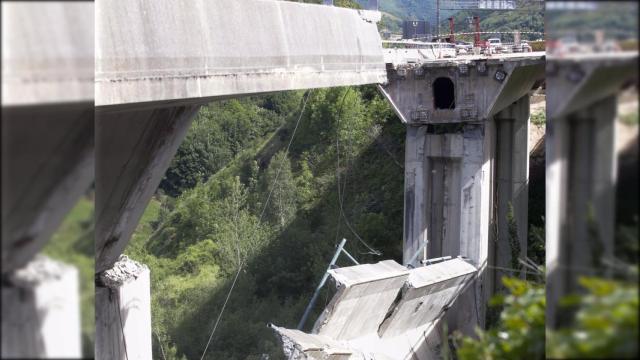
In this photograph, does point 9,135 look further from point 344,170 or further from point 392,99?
point 344,170

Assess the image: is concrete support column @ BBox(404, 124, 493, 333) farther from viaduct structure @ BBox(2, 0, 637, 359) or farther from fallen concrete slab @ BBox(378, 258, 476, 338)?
fallen concrete slab @ BBox(378, 258, 476, 338)

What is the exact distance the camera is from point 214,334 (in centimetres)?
2630

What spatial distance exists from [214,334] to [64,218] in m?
25.0

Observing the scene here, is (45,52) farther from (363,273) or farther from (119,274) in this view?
(363,273)

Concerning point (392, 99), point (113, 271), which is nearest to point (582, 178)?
point (113, 271)

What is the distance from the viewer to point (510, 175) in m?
23.2

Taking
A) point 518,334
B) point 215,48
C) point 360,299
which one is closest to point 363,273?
point 360,299

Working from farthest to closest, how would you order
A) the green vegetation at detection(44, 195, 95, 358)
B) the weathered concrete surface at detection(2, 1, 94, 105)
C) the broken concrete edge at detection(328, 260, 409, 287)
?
1. the broken concrete edge at detection(328, 260, 409, 287)
2. the green vegetation at detection(44, 195, 95, 358)
3. the weathered concrete surface at detection(2, 1, 94, 105)

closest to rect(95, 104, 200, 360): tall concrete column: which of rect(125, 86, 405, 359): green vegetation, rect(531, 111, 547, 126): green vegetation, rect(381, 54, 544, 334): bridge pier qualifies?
rect(381, 54, 544, 334): bridge pier

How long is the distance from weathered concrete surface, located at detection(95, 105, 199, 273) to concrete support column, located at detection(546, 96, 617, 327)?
6260mm

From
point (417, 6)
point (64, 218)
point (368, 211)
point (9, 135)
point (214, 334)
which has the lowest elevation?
point (214, 334)

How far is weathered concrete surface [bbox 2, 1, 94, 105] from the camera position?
1.68 meters

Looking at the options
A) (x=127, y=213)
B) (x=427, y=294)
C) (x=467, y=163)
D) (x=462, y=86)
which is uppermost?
(x=462, y=86)

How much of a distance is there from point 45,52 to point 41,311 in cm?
62
